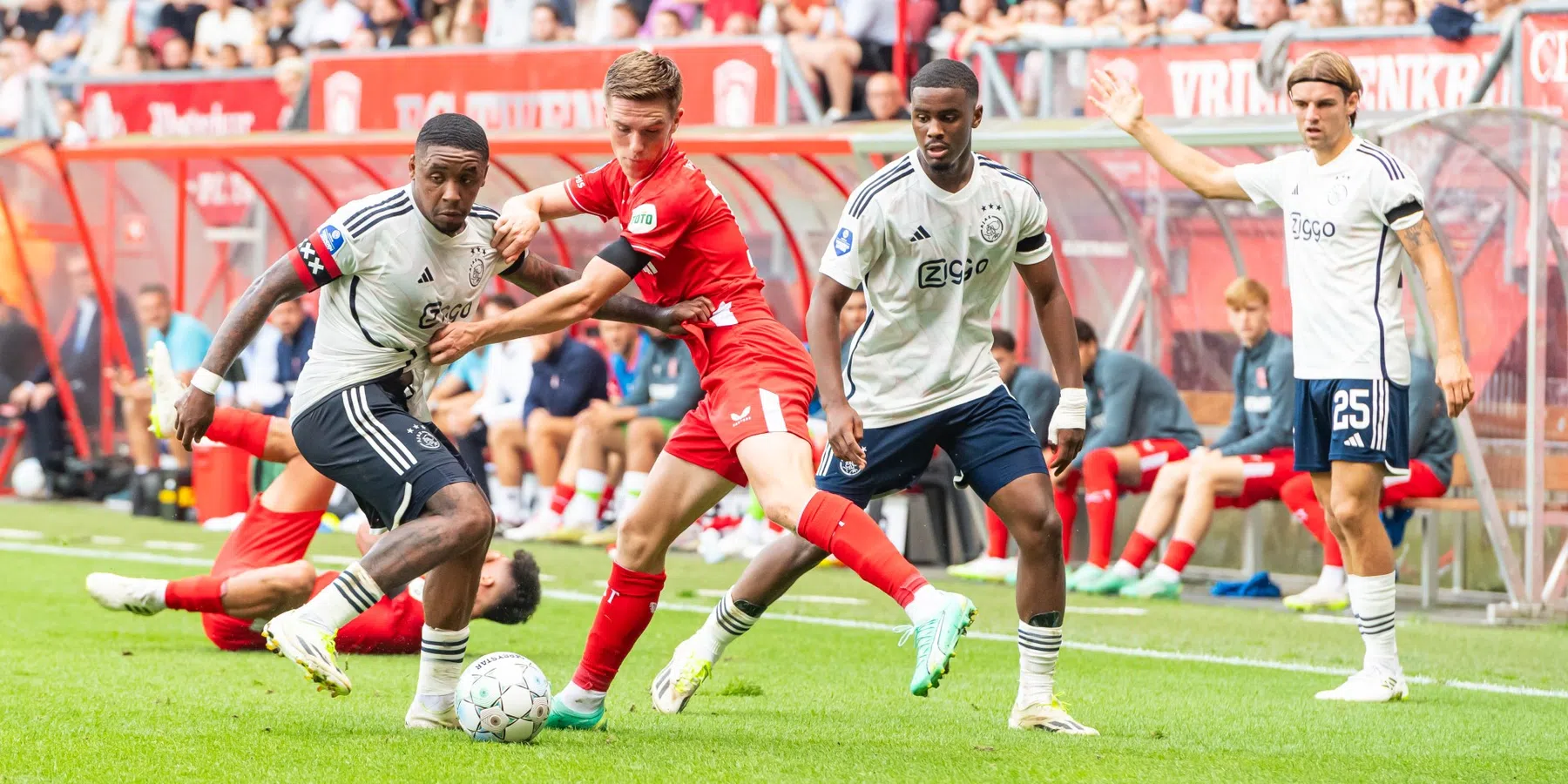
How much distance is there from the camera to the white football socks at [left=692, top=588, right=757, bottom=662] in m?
6.41

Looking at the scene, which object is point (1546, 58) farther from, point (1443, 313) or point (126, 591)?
point (126, 591)

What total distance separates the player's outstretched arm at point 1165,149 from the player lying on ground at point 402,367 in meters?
2.19

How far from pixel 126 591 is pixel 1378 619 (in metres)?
4.53

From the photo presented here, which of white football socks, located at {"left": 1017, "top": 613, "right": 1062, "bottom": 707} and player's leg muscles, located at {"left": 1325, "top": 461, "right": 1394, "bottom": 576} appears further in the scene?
player's leg muscles, located at {"left": 1325, "top": 461, "right": 1394, "bottom": 576}

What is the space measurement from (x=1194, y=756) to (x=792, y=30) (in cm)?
1108

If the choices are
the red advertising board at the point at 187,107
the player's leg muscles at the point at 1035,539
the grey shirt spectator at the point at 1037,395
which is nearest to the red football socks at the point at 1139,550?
the grey shirt spectator at the point at 1037,395

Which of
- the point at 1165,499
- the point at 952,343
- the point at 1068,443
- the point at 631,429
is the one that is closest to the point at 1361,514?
the point at 1068,443

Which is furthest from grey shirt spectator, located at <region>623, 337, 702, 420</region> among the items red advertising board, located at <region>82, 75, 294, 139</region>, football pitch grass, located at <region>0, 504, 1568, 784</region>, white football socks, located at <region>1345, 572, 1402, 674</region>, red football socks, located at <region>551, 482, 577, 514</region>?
white football socks, located at <region>1345, 572, 1402, 674</region>

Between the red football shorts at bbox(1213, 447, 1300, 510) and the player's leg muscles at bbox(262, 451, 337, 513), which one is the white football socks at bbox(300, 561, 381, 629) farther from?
the red football shorts at bbox(1213, 447, 1300, 510)

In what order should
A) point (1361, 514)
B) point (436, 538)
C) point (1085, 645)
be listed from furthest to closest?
point (1085, 645)
point (1361, 514)
point (436, 538)

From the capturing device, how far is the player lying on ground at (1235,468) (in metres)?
11.3

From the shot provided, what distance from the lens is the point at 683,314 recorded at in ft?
19.3

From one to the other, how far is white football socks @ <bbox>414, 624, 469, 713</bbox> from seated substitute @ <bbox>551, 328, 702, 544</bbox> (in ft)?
25.0

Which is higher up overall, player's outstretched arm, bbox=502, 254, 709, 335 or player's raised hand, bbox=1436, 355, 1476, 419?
player's outstretched arm, bbox=502, 254, 709, 335
